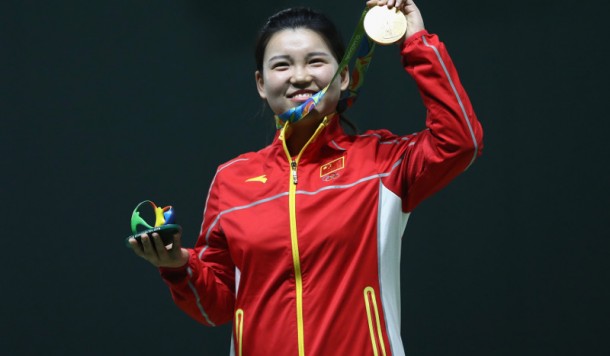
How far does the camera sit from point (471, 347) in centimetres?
265

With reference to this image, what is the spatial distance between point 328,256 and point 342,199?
0.38 feet

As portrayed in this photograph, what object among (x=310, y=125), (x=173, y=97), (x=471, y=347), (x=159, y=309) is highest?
(x=173, y=97)

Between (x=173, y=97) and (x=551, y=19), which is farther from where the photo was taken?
(x=173, y=97)

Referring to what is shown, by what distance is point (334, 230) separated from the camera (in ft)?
5.45

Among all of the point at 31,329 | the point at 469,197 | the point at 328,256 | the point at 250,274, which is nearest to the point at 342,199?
the point at 328,256

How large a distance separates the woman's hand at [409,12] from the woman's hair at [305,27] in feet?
0.81

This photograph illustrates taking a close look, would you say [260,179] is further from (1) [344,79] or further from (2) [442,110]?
(2) [442,110]

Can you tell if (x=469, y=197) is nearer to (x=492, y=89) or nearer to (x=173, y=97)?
(x=492, y=89)

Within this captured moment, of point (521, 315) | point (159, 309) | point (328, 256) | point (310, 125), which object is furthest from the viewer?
point (159, 309)

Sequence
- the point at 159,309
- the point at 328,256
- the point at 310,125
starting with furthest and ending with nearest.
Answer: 1. the point at 159,309
2. the point at 310,125
3. the point at 328,256

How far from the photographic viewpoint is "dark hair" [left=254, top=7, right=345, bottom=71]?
1.89m

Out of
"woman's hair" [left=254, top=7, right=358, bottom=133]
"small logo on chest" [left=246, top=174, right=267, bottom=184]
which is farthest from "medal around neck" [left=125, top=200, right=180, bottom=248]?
"woman's hair" [left=254, top=7, right=358, bottom=133]

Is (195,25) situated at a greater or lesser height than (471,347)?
greater

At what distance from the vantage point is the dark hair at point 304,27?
1890 mm
